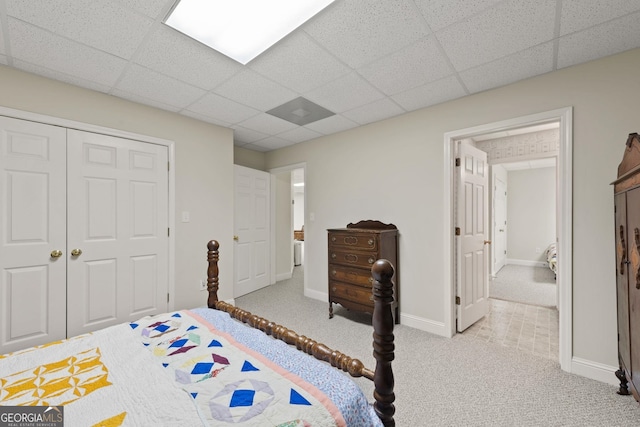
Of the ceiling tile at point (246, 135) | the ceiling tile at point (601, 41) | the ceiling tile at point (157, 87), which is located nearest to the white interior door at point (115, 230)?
the ceiling tile at point (157, 87)

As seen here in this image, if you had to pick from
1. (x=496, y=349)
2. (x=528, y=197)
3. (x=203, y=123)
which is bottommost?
(x=496, y=349)

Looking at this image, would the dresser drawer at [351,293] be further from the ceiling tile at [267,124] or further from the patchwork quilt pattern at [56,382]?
the patchwork quilt pattern at [56,382]

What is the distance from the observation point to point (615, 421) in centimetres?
161

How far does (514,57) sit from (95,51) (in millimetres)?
3096

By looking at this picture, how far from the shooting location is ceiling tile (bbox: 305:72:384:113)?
7.80 feet

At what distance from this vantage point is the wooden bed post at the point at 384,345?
102cm

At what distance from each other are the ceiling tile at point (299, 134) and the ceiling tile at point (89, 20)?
2.08 m

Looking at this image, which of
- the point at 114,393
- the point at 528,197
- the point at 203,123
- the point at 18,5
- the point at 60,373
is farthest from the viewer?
the point at 528,197

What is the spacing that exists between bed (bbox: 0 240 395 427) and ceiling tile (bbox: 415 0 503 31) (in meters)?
1.51

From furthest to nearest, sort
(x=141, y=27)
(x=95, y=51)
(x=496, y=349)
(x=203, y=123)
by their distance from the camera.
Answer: (x=203, y=123)
(x=496, y=349)
(x=95, y=51)
(x=141, y=27)

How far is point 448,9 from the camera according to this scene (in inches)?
61.3

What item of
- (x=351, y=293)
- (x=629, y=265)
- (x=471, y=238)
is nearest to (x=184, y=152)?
(x=351, y=293)

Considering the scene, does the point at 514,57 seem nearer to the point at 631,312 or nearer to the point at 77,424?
the point at 631,312

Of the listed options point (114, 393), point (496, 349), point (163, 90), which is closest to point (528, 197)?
point (496, 349)
